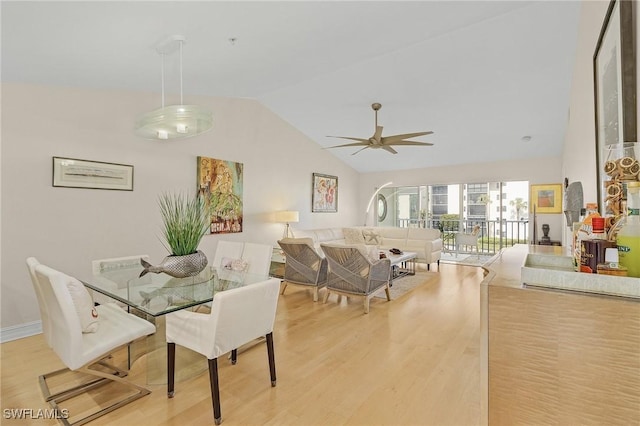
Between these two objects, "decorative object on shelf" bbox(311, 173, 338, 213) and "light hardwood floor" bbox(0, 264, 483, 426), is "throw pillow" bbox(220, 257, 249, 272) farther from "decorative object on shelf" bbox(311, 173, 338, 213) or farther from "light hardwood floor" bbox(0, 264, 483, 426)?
"decorative object on shelf" bbox(311, 173, 338, 213)

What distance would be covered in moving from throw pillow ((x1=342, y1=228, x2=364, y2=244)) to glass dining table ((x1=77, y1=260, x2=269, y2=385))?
471 centimetres

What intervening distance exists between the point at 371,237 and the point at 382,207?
237cm

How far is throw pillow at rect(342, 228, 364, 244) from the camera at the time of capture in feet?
23.9

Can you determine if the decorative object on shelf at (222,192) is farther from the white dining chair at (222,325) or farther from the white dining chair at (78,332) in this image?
the white dining chair at (222,325)

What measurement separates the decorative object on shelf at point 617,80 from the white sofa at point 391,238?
17.0 feet

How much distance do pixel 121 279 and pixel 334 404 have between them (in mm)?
1987

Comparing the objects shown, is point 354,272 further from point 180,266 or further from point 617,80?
point 617,80

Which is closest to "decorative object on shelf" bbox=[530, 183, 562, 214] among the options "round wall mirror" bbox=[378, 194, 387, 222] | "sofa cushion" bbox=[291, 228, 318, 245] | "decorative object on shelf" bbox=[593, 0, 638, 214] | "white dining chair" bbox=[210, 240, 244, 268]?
"round wall mirror" bbox=[378, 194, 387, 222]

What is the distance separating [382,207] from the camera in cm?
930

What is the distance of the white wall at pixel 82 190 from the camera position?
10.4 ft

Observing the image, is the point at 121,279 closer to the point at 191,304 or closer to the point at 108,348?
the point at 108,348

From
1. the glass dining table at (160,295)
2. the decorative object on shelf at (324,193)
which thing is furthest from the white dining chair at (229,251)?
the decorative object on shelf at (324,193)

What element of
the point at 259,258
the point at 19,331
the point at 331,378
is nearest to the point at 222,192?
the point at 259,258

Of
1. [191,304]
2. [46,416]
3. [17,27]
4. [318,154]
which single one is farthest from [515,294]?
[318,154]
